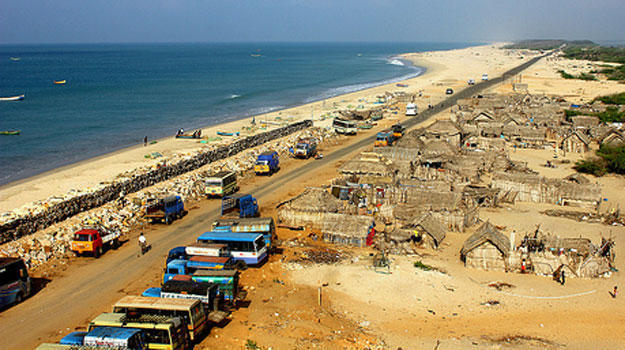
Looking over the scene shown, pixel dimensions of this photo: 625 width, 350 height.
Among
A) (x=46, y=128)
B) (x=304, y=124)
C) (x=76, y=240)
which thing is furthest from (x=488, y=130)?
(x=46, y=128)

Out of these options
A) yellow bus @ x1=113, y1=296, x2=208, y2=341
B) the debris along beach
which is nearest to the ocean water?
the debris along beach

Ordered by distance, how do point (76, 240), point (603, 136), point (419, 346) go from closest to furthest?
1. point (419, 346)
2. point (76, 240)
3. point (603, 136)

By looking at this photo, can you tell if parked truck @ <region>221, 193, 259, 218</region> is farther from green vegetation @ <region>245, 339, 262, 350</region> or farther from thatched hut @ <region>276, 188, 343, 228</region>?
green vegetation @ <region>245, 339, 262, 350</region>

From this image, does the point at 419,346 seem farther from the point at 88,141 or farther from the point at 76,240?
the point at 88,141

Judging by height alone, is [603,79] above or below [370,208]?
above

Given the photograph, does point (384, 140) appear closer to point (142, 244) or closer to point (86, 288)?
point (142, 244)
